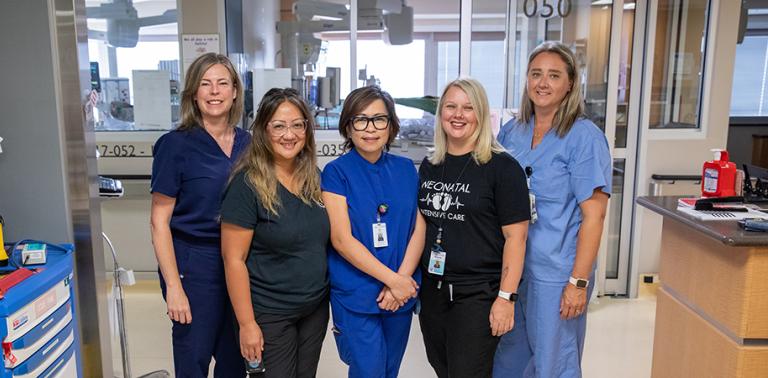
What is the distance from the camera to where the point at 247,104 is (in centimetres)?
389

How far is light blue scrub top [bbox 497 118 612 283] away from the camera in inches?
70.2

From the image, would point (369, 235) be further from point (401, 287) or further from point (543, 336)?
point (543, 336)

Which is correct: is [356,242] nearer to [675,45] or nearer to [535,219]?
[535,219]

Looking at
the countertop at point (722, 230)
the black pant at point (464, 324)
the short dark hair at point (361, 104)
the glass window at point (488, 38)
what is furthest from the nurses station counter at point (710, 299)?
the glass window at point (488, 38)

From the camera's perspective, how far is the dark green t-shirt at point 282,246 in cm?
155

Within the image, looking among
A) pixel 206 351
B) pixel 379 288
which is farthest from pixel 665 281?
pixel 206 351

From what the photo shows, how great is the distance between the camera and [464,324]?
65.8 inches

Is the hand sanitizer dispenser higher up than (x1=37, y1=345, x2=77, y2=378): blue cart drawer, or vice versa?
the hand sanitizer dispenser

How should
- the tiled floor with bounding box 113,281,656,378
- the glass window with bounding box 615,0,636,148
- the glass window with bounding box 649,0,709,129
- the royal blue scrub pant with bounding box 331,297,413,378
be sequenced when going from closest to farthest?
the royal blue scrub pant with bounding box 331,297,413,378 < the tiled floor with bounding box 113,281,656,378 < the glass window with bounding box 615,0,636,148 < the glass window with bounding box 649,0,709,129

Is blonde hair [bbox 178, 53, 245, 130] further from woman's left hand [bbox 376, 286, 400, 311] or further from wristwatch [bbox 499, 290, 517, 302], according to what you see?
wristwatch [bbox 499, 290, 517, 302]

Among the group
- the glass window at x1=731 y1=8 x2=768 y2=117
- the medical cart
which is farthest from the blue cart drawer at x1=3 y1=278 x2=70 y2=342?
the glass window at x1=731 y1=8 x2=768 y2=117

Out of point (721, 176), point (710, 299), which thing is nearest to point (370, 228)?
point (710, 299)

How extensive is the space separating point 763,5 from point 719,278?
5.75 meters

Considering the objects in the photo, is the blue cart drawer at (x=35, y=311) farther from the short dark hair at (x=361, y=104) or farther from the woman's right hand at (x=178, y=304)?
the short dark hair at (x=361, y=104)
